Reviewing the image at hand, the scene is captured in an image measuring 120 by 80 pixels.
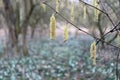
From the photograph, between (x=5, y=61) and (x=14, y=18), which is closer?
(x=5, y=61)

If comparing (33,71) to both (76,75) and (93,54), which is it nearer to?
(76,75)

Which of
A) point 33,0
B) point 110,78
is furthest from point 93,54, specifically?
point 33,0

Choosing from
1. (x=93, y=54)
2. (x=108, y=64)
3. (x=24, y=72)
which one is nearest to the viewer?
(x=93, y=54)

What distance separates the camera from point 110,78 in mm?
10328

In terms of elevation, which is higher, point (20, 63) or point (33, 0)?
point (33, 0)

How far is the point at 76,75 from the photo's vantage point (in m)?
12.4

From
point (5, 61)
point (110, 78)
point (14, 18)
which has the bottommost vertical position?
point (110, 78)

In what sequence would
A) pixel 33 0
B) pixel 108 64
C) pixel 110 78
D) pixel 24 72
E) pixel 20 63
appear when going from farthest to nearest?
pixel 33 0 → pixel 20 63 → pixel 24 72 → pixel 108 64 → pixel 110 78

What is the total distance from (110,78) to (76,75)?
7.46 ft

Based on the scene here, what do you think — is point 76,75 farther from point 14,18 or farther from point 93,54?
point 93,54

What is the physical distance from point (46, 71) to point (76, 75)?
5.46 feet

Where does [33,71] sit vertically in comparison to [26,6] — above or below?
below

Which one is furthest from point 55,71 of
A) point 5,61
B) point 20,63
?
point 5,61

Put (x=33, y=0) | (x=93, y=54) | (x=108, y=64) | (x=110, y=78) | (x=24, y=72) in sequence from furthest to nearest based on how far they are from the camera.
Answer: (x=33, y=0) → (x=24, y=72) → (x=108, y=64) → (x=110, y=78) → (x=93, y=54)
